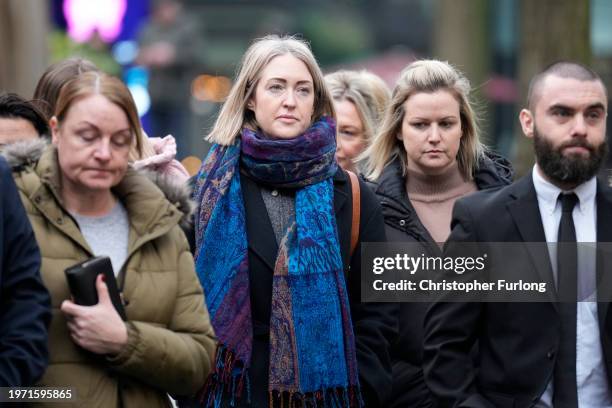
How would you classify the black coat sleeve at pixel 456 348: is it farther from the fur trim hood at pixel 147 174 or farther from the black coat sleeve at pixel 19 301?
the black coat sleeve at pixel 19 301

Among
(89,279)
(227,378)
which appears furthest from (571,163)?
(89,279)

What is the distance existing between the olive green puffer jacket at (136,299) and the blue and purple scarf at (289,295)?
0.75m

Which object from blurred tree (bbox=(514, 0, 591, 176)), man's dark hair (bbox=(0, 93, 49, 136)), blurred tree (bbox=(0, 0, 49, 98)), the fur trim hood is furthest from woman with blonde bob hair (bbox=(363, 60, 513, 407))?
blurred tree (bbox=(0, 0, 49, 98))

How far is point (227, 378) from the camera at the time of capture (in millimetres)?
6027

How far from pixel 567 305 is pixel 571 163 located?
54cm

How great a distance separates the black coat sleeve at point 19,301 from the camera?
15.7 ft

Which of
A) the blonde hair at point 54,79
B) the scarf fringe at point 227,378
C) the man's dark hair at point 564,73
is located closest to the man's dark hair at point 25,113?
the blonde hair at point 54,79

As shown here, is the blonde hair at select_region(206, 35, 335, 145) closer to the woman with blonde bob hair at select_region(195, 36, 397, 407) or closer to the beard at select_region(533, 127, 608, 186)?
the woman with blonde bob hair at select_region(195, 36, 397, 407)

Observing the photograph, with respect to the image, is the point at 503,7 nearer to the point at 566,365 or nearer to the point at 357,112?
the point at 357,112

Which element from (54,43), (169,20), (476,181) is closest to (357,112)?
(476,181)

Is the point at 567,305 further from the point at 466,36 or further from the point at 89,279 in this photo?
the point at 466,36

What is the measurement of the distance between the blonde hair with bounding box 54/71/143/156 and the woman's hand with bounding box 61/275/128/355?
58 centimetres

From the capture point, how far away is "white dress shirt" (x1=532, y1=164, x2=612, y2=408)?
18.1 feet

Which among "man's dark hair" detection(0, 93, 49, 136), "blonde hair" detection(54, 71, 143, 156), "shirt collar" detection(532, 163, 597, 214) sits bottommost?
"shirt collar" detection(532, 163, 597, 214)
